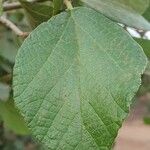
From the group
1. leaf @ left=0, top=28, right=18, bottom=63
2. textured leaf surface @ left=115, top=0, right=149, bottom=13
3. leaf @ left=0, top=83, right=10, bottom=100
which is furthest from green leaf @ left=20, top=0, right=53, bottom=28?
leaf @ left=0, top=28, right=18, bottom=63

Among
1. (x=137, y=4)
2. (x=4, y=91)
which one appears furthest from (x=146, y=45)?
(x=4, y=91)

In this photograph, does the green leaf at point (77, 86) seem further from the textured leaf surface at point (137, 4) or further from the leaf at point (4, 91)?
the leaf at point (4, 91)

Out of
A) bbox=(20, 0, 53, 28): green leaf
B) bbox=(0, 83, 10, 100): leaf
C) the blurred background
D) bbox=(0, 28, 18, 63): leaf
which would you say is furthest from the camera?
bbox=(0, 28, 18, 63): leaf

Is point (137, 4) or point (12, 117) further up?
point (137, 4)

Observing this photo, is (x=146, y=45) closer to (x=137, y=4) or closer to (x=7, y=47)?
(x=137, y=4)

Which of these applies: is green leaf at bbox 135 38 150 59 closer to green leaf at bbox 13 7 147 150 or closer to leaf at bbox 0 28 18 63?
green leaf at bbox 13 7 147 150
